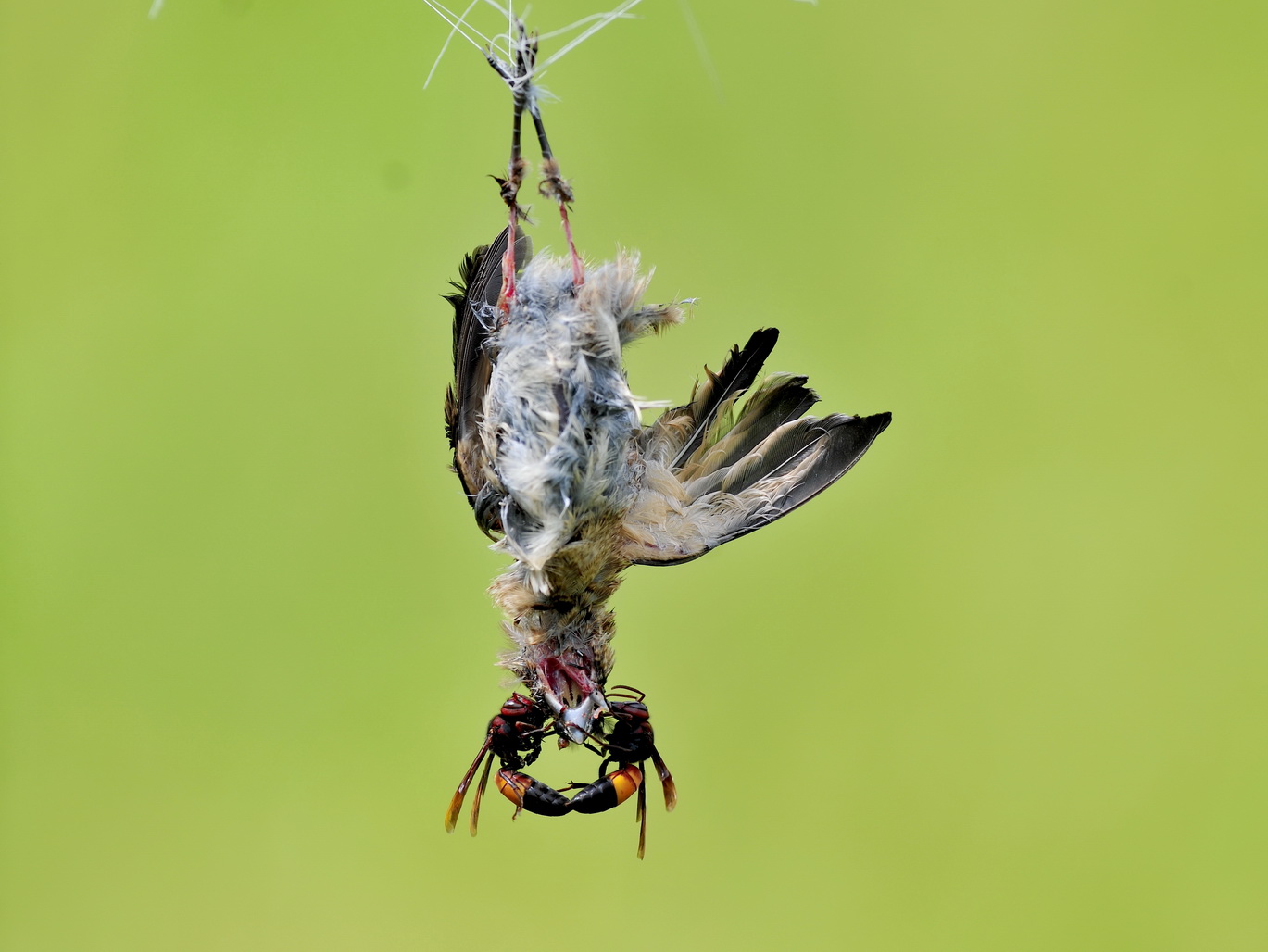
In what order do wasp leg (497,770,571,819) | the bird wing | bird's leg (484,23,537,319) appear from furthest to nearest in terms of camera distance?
the bird wing
wasp leg (497,770,571,819)
bird's leg (484,23,537,319)

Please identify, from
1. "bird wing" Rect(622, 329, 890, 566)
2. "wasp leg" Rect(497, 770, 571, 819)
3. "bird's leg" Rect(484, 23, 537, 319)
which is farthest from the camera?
"bird wing" Rect(622, 329, 890, 566)

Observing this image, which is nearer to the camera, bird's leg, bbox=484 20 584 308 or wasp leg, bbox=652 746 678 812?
bird's leg, bbox=484 20 584 308

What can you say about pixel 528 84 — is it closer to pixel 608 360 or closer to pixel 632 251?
pixel 632 251

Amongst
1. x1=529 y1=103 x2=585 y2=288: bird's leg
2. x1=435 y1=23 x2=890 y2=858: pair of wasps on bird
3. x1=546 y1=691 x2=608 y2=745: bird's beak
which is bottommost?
x1=546 y1=691 x2=608 y2=745: bird's beak

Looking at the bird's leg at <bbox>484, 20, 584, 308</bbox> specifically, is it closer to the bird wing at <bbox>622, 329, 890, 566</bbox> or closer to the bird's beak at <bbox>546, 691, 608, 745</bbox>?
the bird wing at <bbox>622, 329, 890, 566</bbox>

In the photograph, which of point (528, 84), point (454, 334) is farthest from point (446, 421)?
point (528, 84)

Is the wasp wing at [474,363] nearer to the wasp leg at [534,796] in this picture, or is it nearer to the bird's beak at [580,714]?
the bird's beak at [580,714]

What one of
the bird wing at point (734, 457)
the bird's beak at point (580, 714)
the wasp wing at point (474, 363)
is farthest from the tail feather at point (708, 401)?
the bird's beak at point (580, 714)

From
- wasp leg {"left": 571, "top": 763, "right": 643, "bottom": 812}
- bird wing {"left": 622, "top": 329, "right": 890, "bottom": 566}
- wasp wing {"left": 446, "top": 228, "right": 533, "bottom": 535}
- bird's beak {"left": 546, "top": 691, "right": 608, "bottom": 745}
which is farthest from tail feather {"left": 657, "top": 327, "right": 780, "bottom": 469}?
wasp leg {"left": 571, "top": 763, "right": 643, "bottom": 812}
